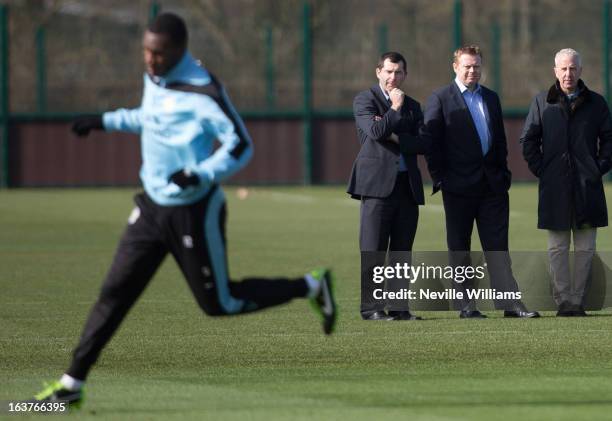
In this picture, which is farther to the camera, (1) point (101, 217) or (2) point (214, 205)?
(1) point (101, 217)

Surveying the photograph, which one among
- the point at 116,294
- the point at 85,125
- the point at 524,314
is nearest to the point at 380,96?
the point at 524,314

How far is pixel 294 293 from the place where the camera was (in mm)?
8180

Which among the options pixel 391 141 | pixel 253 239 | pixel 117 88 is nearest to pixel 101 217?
pixel 253 239

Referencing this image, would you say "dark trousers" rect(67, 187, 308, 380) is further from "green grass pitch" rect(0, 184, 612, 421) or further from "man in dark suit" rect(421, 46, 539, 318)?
"man in dark suit" rect(421, 46, 539, 318)

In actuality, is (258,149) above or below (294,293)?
below

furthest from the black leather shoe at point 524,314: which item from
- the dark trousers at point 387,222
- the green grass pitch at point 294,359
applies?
the dark trousers at point 387,222

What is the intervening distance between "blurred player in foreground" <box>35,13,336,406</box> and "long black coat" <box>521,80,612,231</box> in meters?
4.38

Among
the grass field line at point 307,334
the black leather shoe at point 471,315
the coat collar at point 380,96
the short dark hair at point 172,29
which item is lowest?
the black leather shoe at point 471,315

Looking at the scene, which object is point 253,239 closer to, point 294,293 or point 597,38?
point 294,293

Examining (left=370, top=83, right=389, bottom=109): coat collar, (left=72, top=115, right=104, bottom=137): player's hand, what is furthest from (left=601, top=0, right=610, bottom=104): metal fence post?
(left=72, top=115, right=104, bottom=137): player's hand

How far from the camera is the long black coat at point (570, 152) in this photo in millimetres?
11500

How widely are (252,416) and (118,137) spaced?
24927 millimetres

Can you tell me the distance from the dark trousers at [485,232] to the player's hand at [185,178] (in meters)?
4.34

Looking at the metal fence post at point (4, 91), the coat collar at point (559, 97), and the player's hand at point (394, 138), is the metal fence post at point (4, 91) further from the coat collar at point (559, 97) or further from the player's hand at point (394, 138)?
the coat collar at point (559, 97)
